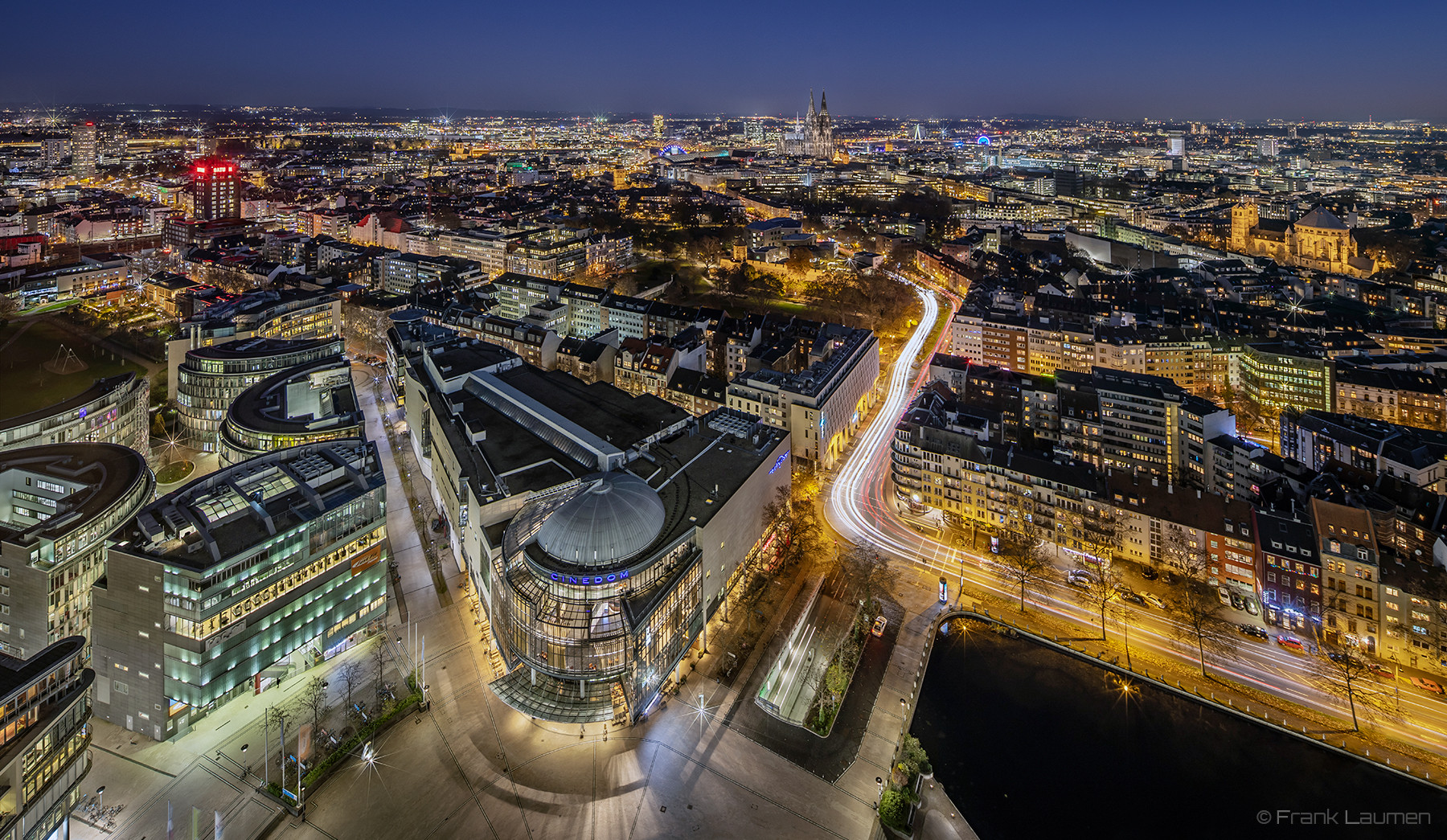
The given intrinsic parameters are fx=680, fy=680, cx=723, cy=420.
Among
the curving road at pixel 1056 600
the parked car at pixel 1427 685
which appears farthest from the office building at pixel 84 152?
the parked car at pixel 1427 685

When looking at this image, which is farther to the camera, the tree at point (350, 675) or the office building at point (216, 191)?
the office building at point (216, 191)

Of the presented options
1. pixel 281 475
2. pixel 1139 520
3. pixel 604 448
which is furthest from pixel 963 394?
pixel 281 475

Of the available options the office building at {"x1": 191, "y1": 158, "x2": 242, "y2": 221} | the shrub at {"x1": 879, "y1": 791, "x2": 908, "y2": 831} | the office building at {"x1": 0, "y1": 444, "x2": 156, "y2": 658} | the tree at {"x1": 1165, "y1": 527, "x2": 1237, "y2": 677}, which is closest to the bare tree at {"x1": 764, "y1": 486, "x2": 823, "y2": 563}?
the shrub at {"x1": 879, "y1": 791, "x2": 908, "y2": 831}

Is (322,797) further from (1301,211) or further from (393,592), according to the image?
(1301,211)

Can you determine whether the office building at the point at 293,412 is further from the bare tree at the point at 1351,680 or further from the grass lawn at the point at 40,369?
the bare tree at the point at 1351,680

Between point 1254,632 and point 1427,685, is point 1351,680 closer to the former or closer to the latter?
point 1427,685

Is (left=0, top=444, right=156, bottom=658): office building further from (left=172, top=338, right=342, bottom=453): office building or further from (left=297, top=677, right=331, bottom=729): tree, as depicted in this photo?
(left=172, top=338, right=342, bottom=453): office building

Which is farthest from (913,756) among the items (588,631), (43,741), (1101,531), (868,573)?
(43,741)
